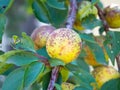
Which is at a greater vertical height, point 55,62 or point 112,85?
point 55,62

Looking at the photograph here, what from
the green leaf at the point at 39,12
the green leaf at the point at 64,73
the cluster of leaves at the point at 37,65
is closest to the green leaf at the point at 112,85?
the cluster of leaves at the point at 37,65

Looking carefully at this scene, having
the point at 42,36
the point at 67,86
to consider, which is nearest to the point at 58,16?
the point at 42,36

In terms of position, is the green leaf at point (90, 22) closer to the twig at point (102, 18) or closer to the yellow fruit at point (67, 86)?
the twig at point (102, 18)

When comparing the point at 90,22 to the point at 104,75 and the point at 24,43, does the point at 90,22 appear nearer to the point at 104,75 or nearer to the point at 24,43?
the point at 104,75

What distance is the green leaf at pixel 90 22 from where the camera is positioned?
0.88m

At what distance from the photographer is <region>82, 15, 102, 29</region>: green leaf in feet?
2.90

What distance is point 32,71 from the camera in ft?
2.07

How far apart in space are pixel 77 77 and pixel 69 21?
10cm

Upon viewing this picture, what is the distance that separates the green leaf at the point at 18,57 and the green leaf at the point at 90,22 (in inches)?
10.4

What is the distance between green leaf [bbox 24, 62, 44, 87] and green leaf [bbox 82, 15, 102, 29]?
27 cm

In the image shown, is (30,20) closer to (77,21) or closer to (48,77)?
(77,21)

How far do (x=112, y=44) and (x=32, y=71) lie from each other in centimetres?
26

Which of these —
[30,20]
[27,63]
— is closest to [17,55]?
[27,63]

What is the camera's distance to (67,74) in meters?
0.69
